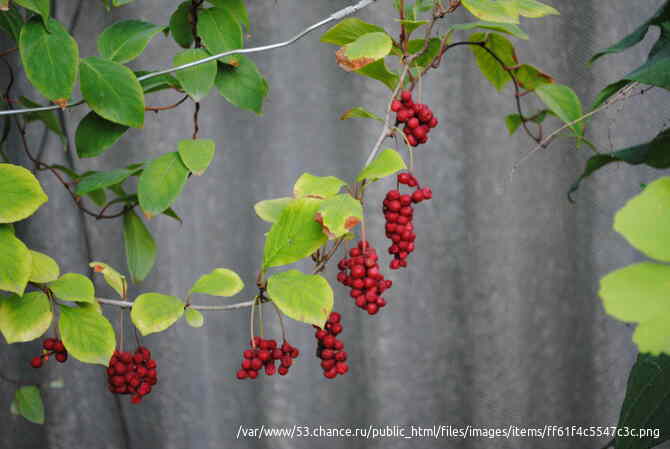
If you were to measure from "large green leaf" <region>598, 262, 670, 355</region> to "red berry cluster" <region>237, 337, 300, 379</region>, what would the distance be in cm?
34

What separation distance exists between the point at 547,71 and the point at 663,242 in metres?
1.02

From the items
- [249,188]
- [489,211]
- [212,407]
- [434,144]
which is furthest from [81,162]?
[489,211]

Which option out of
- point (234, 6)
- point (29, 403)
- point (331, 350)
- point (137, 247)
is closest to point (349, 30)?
point (234, 6)

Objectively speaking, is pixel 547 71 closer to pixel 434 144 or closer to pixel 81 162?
pixel 434 144

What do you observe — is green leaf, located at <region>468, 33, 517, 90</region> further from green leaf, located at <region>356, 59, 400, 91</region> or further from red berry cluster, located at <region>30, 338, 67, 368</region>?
red berry cluster, located at <region>30, 338, 67, 368</region>

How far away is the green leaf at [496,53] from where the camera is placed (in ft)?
1.50

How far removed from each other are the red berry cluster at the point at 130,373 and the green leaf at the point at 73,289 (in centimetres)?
11

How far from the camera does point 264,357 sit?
46cm

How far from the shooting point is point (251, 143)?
109 cm

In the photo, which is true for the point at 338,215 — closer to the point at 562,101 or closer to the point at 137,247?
the point at 562,101

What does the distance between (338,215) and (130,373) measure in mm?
316

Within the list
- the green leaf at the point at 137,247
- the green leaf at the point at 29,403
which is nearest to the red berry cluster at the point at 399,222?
the green leaf at the point at 137,247

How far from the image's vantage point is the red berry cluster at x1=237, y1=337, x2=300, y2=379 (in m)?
0.45

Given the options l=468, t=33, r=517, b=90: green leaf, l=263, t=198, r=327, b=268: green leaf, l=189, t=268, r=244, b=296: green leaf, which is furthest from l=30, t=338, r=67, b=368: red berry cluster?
→ l=468, t=33, r=517, b=90: green leaf
